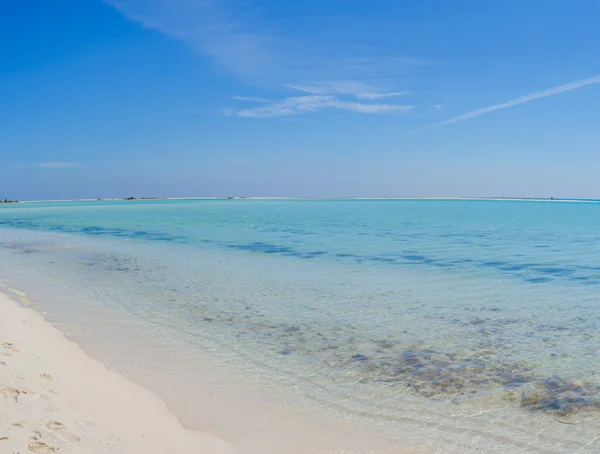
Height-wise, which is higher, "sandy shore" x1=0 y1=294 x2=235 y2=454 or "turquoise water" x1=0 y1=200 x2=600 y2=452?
"sandy shore" x1=0 y1=294 x2=235 y2=454

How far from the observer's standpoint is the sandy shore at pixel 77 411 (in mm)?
4492

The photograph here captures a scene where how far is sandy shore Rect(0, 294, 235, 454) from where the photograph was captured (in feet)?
14.7

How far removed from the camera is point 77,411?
17.4 feet

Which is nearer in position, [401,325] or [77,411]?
[77,411]

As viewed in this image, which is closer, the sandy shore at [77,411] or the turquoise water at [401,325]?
the sandy shore at [77,411]

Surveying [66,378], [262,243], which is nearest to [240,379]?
[66,378]

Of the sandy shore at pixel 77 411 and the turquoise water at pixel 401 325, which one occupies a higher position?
the sandy shore at pixel 77 411

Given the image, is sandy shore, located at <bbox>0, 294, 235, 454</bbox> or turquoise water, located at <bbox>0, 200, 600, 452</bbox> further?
turquoise water, located at <bbox>0, 200, 600, 452</bbox>

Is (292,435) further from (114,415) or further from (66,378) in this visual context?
(66,378)

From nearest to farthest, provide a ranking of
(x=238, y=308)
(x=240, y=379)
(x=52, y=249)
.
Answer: (x=240, y=379), (x=238, y=308), (x=52, y=249)

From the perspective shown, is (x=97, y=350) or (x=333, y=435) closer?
(x=333, y=435)

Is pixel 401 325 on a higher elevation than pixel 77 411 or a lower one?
lower

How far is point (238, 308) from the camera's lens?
12.2 m

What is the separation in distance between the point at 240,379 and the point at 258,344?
73.0 inches
